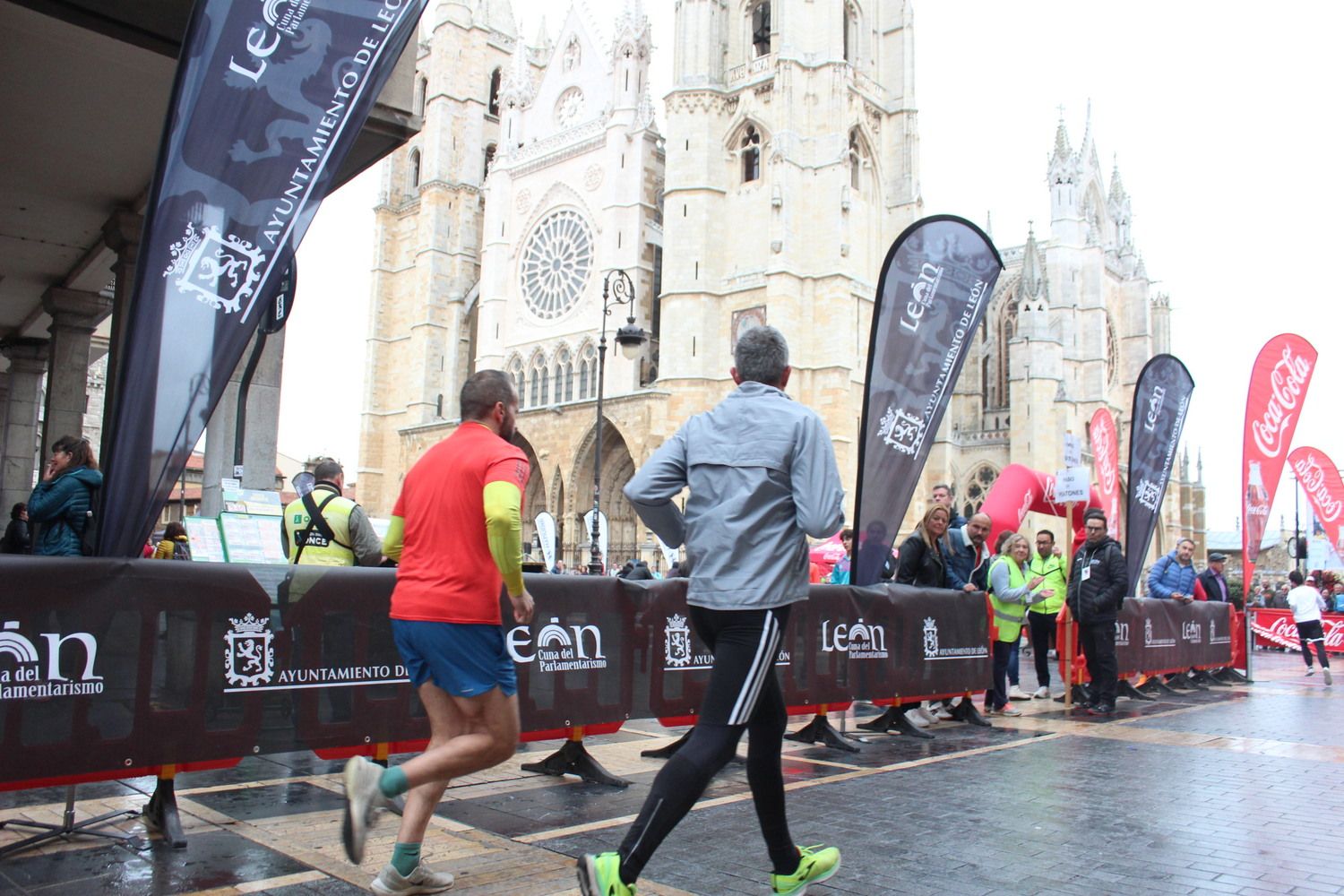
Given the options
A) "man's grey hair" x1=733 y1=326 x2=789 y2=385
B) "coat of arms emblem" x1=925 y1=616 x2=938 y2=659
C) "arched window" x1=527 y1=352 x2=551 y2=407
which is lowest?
"coat of arms emblem" x1=925 y1=616 x2=938 y2=659

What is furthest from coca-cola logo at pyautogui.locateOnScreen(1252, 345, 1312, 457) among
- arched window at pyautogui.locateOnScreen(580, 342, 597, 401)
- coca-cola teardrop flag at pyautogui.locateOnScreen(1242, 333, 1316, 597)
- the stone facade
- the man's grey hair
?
arched window at pyautogui.locateOnScreen(580, 342, 597, 401)

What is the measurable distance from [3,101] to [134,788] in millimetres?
6036

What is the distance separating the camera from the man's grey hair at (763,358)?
3557mm

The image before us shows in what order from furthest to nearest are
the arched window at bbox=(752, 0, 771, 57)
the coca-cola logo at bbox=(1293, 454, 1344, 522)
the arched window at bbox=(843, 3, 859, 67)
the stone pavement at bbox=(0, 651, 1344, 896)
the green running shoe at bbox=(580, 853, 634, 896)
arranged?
the arched window at bbox=(752, 0, 771, 57), the arched window at bbox=(843, 3, 859, 67), the coca-cola logo at bbox=(1293, 454, 1344, 522), the stone pavement at bbox=(0, 651, 1344, 896), the green running shoe at bbox=(580, 853, 634, 896)

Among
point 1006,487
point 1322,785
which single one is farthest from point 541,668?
point 1006,487

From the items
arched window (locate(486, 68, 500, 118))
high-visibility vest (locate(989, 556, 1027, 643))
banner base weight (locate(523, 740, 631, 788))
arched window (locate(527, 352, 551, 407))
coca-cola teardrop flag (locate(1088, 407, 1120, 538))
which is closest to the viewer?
banner base weight (locate(523, 740, 631, 788))

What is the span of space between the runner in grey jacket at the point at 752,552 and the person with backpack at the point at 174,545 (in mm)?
7625

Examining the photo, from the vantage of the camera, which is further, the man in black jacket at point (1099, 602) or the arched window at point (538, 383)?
the arched window at point (538, 383)

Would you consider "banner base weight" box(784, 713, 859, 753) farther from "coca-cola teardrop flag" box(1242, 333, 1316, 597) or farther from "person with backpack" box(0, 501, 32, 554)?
"coca-cola teardrop flag" box(1242, 333, 1316, 597)

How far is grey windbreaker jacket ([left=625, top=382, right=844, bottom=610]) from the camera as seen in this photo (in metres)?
3.27

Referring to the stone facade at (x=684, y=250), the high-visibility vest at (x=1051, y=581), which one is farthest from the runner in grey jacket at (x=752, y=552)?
the stone facade at (x=684, y=250)

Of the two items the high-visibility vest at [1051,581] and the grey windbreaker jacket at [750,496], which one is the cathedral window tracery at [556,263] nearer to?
the high-visibility vest at [1051,581]

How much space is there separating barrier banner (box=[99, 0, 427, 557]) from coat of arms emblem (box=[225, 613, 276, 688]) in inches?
23.5

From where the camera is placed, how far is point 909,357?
766 centimetres
